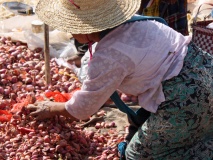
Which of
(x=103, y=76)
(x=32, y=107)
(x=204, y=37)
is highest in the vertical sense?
(x=103, y=76)

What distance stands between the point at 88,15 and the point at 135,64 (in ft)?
1.09

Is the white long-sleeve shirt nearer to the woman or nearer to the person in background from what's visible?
the woman

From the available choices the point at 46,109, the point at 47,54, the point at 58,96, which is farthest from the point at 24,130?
the point at 47,54

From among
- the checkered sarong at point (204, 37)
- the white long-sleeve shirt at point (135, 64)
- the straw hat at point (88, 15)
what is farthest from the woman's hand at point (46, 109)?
the checkered sarong at point (204, 37)

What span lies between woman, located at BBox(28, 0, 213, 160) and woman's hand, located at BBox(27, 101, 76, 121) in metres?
0.18

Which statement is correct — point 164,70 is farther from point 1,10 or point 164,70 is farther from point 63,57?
point 1,10

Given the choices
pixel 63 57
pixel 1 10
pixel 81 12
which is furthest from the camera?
pixel 1 10

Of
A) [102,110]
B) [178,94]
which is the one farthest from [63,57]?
[178,94]

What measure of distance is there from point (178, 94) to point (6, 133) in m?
1.17

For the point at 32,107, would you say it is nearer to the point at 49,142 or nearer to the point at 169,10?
the point at 49,142

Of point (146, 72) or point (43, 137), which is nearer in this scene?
point (146, 72)

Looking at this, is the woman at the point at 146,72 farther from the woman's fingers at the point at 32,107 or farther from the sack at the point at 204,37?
the sack at the point at 204,37

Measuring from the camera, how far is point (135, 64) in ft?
7.24

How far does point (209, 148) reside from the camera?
252 cm
